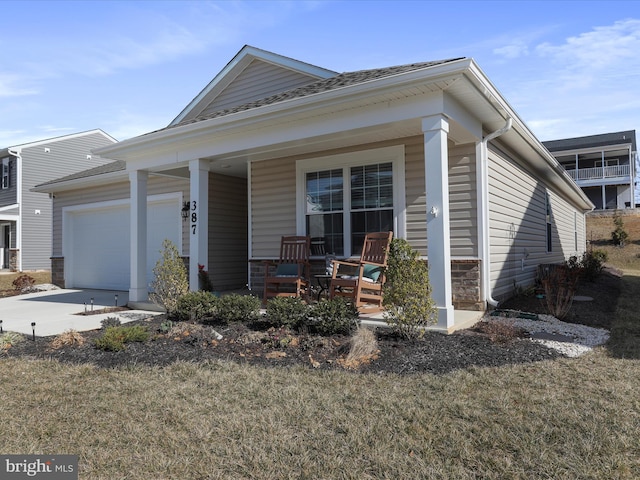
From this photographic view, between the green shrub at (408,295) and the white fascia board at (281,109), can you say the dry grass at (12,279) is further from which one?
the green shrub at (408,295)

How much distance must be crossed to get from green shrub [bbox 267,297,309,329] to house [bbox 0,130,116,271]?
715 inches

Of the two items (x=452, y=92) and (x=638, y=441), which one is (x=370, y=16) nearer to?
(x=452, y=92)

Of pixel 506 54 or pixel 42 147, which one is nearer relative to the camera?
pixel 506 54

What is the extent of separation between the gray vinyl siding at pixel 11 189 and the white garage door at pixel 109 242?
9877 millimetres

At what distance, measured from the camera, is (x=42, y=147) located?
21.0 metres

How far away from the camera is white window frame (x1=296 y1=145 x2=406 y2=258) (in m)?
7.24

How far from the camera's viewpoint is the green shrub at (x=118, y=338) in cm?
485

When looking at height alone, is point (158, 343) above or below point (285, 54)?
below

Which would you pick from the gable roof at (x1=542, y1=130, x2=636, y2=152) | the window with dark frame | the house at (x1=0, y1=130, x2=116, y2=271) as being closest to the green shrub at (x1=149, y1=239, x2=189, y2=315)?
the window with dark frame

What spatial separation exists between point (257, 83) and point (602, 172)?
28.0 meters

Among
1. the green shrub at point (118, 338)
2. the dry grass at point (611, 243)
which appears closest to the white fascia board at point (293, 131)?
the green shrub at point (118, 338)

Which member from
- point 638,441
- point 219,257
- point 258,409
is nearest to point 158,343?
point 258,409

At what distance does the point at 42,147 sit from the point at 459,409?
76.8 ft

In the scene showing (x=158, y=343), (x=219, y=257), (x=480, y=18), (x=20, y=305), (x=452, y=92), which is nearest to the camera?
(x=158, y=343)
